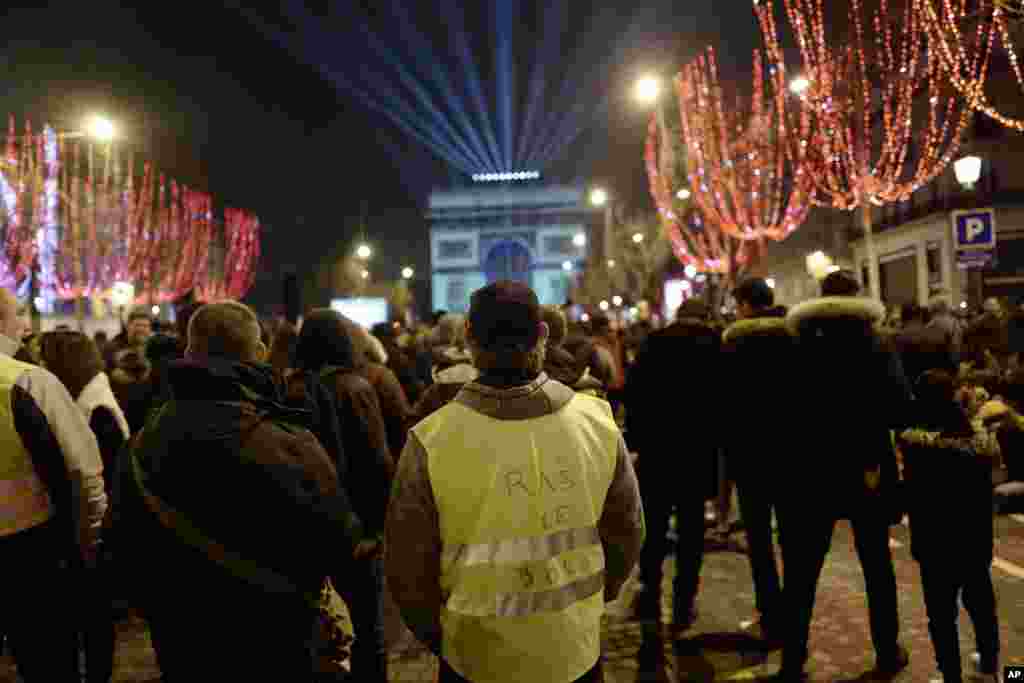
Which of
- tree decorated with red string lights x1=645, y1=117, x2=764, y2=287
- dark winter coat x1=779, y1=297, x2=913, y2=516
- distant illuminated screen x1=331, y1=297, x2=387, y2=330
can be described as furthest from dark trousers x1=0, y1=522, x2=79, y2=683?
distant illuminated screen x1=331, y1=297, x2=387, y2=330

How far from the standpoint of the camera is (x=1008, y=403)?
7516 millimetres

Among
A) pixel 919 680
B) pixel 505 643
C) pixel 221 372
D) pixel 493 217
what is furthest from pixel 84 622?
pixel 493 217

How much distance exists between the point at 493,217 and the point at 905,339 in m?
105

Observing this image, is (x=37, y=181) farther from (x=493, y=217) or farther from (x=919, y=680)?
(x=493, y=217)

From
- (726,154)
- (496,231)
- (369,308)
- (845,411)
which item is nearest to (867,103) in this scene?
(726,154)

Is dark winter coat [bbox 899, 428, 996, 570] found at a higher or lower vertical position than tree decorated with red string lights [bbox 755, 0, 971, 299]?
lower

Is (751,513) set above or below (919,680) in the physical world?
above

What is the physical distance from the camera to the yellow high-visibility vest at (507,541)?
246cm

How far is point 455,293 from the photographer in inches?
4289

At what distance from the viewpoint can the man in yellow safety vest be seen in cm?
247

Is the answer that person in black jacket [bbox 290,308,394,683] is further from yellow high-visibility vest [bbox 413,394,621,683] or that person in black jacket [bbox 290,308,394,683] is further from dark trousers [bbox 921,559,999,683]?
dark trousers [bbox 921,559,999,683]

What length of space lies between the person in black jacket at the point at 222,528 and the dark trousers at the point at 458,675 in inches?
22.9

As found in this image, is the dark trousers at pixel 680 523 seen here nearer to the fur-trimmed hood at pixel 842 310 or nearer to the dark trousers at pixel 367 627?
the fur-trimmed hood at pixel 842 310

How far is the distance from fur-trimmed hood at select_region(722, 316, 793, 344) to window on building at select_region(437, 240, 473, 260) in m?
105
